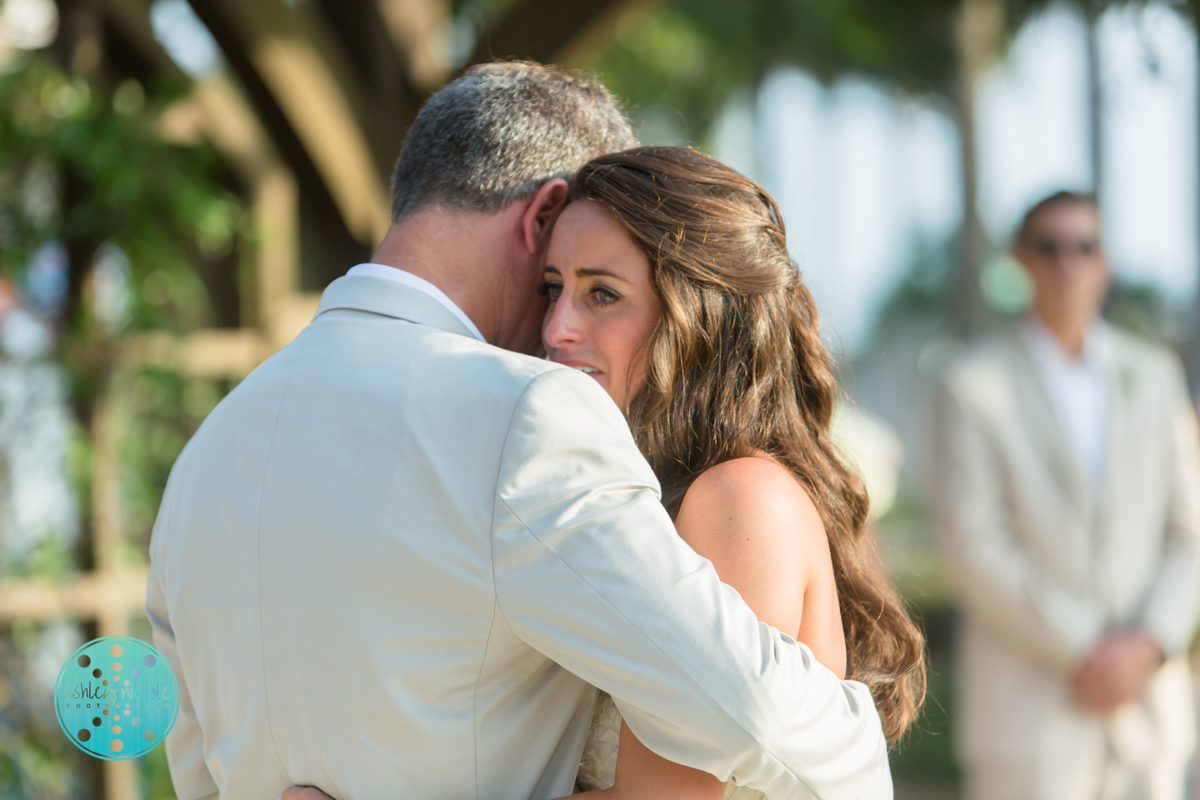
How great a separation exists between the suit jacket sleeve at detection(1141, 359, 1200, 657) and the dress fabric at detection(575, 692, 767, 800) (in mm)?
2179

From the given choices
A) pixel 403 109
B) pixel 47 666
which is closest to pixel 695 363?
pixel 403 109

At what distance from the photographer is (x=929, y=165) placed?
21.8ft

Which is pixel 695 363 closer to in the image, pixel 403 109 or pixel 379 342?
pixel 379 342

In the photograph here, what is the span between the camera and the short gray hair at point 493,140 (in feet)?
4.89

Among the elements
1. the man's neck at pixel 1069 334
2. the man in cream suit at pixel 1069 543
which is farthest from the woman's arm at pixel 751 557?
the man's neck at pixel 1069 334

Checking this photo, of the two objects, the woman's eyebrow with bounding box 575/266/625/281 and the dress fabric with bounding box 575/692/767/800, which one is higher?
the woman's eyebrow with bounding box 575/266/625/281

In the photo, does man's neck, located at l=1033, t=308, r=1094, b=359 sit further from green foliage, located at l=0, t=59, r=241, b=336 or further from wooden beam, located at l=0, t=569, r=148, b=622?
wooden beam, located at l=0, t=569, r=148, b=622

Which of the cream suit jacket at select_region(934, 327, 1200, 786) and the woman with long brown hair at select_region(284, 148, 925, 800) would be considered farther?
the cream suit jacket at select_region(934, 327, 1200, 786)

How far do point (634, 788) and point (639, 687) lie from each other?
0.20 metres

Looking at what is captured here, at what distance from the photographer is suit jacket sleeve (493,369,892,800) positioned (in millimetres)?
1076

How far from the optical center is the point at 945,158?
6.59 metres

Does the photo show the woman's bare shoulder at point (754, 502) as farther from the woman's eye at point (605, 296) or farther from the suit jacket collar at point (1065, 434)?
the suit jacket collar at point (1065, 434)

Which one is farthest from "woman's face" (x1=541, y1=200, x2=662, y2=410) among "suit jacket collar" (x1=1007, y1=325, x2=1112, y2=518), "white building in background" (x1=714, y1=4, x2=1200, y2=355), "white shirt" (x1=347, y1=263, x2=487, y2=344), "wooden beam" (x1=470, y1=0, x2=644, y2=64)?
"white building in background" (x1=714, y1=4, x2=1200, y2=355)

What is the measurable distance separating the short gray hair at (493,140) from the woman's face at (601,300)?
0.32 feet
